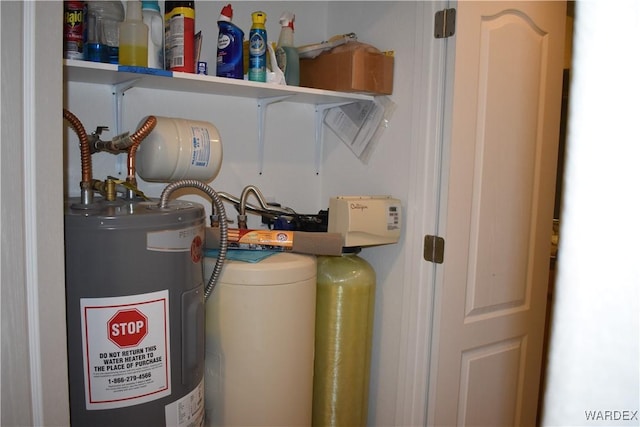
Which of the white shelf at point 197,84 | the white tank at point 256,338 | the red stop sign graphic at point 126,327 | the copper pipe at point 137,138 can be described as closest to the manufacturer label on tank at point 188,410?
the white tank at point 256,338

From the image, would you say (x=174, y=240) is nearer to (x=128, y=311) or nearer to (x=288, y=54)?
(x=128, y=311)

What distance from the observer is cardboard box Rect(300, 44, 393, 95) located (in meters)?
1.65

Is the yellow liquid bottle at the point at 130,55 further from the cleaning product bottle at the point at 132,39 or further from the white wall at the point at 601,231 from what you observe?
the white wall at the point at 601,231

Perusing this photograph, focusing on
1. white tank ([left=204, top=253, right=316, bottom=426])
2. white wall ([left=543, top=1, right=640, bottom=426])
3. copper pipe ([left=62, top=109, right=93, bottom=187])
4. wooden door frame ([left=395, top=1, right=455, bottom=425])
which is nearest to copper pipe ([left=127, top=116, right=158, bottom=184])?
copper pipe ([left=62, top=109, right=93, bottom=187])

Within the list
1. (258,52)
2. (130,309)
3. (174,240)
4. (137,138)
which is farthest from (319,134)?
(130,309)

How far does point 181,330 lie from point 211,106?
921 millimetres

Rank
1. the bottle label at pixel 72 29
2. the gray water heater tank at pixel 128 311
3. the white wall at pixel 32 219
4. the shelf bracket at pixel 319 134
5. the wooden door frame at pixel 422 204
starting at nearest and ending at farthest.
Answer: the white wall at pixel 32 219
the gray water heater tank at pixel 128 311
the bottle label at pixel 72 29
the wooden door frame at pixel 422 204
the shelf bracket at pixel 319 134

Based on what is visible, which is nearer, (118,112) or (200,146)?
(200,146)

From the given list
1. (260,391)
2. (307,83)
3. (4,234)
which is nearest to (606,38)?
(4,234)

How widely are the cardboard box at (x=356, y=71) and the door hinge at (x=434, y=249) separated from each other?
1.80 feet

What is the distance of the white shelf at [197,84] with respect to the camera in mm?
1366

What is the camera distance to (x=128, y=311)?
44.2 inches

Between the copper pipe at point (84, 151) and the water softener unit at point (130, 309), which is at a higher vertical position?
the copper pipe at point (84, 151)

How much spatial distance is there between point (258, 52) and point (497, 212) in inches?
38.9
